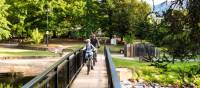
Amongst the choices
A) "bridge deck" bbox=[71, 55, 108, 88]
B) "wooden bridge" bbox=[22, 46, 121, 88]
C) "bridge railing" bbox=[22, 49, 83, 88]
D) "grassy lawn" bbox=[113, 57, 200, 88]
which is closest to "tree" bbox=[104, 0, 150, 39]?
"grassy lawn" bbox=[113, 57, 200, 88]

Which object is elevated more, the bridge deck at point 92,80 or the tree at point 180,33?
the tree at point 180,33

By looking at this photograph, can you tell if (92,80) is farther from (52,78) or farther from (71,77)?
(52,78)

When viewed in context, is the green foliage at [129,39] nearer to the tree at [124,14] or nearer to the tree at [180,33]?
the tree at [124,14]

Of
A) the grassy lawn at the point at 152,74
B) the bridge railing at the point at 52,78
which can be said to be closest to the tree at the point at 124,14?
the grassy lawn at the point at 152,74

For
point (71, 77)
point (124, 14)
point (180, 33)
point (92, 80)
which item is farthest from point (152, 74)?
point (180, 33)

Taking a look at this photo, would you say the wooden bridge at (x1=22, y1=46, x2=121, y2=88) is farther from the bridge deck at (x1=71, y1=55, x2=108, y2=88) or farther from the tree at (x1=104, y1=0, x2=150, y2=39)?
the tree at (x1=104, y1=0, x2=150, y2=39)

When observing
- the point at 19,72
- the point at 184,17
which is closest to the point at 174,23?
the point at 184,17

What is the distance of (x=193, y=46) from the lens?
11500 mm

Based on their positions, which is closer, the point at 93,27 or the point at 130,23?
the point at 130,23

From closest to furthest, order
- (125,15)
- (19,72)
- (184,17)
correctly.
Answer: (184,17) < (19,72) < (125,15)

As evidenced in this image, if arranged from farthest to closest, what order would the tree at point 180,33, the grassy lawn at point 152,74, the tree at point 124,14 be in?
1. the tree at point 124,14
2. the grassy lawn at point 152,74
3. the tree at point 180,33

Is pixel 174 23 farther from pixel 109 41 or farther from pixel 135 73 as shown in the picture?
pixel 109 41

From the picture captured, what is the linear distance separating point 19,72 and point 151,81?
1133 cm

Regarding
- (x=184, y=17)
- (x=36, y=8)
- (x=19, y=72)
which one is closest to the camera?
(x=184, y=17)
